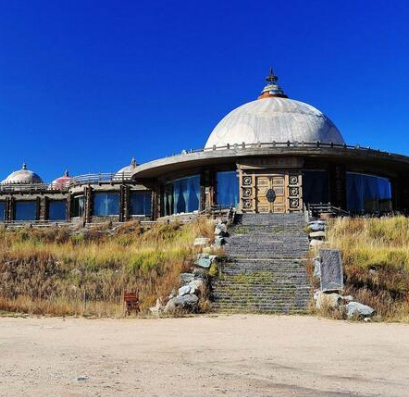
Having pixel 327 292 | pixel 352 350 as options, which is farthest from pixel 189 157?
pixel 352 350

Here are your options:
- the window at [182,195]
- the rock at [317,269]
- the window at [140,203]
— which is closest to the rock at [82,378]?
the rock at [317,269]

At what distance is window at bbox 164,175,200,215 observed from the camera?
33.9 meters

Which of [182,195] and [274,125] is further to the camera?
[182,195]

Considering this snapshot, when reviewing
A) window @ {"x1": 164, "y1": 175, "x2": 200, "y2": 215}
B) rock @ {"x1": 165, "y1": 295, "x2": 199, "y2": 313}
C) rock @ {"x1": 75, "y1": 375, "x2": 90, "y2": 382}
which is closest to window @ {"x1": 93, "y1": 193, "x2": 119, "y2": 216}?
window @ {"x1": 164, "y1": 175, "x2": 200, "y2": 215}

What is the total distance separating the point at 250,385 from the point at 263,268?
38.9 ft

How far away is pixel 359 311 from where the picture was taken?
46.1ft

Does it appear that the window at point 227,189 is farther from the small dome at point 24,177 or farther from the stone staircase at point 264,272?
the small dome at point 24,177

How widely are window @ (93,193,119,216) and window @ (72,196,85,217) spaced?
71.7 inches

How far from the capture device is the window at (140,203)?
127 ft

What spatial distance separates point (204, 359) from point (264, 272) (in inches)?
389

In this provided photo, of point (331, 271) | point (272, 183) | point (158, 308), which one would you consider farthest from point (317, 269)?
point (272, 183)

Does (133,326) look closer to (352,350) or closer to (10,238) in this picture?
(352,350)

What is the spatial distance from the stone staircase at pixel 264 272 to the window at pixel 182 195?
9.57 m

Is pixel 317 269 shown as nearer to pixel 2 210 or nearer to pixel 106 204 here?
pixel 106 204
